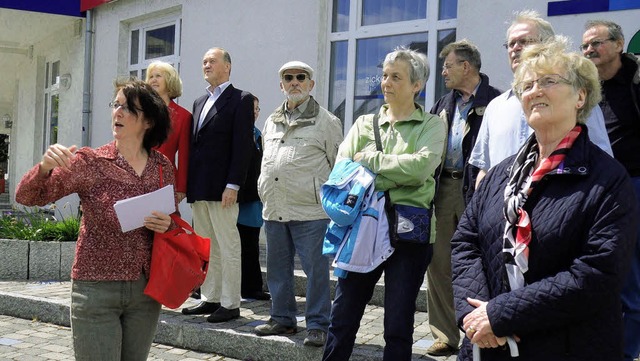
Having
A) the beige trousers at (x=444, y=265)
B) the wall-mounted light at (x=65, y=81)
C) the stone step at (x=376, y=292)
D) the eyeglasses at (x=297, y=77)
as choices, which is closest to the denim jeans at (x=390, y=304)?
the beige trousers at (x=444, y=265)

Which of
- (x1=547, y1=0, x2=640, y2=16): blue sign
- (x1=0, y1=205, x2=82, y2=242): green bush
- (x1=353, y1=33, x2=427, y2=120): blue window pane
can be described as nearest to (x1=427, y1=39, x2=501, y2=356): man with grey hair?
(x1=547, y1=0, x2=640, y2=16): blue sign

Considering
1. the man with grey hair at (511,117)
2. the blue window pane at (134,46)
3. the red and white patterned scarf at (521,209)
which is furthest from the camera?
the blue window pane at (134,46)

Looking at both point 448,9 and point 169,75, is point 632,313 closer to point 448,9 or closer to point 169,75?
point 169,75

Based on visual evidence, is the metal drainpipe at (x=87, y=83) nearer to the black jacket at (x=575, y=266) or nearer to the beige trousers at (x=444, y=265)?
the beige trousers at (x=444, y=265)

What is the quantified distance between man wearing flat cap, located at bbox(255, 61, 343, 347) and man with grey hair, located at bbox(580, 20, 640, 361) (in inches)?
71.8

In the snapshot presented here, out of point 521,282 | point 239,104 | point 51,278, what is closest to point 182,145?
point 239,104

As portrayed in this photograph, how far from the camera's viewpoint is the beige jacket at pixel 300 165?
15.3 feet

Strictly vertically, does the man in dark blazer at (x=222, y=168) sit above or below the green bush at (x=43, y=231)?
above

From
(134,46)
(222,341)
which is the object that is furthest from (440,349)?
(134,46)

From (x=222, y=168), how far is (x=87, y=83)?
8279 millimetres

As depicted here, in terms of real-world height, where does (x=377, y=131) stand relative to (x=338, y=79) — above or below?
below

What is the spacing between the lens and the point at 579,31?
622 cm

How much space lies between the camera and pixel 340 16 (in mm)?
8648

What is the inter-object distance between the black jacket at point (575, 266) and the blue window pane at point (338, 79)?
6.40 m
